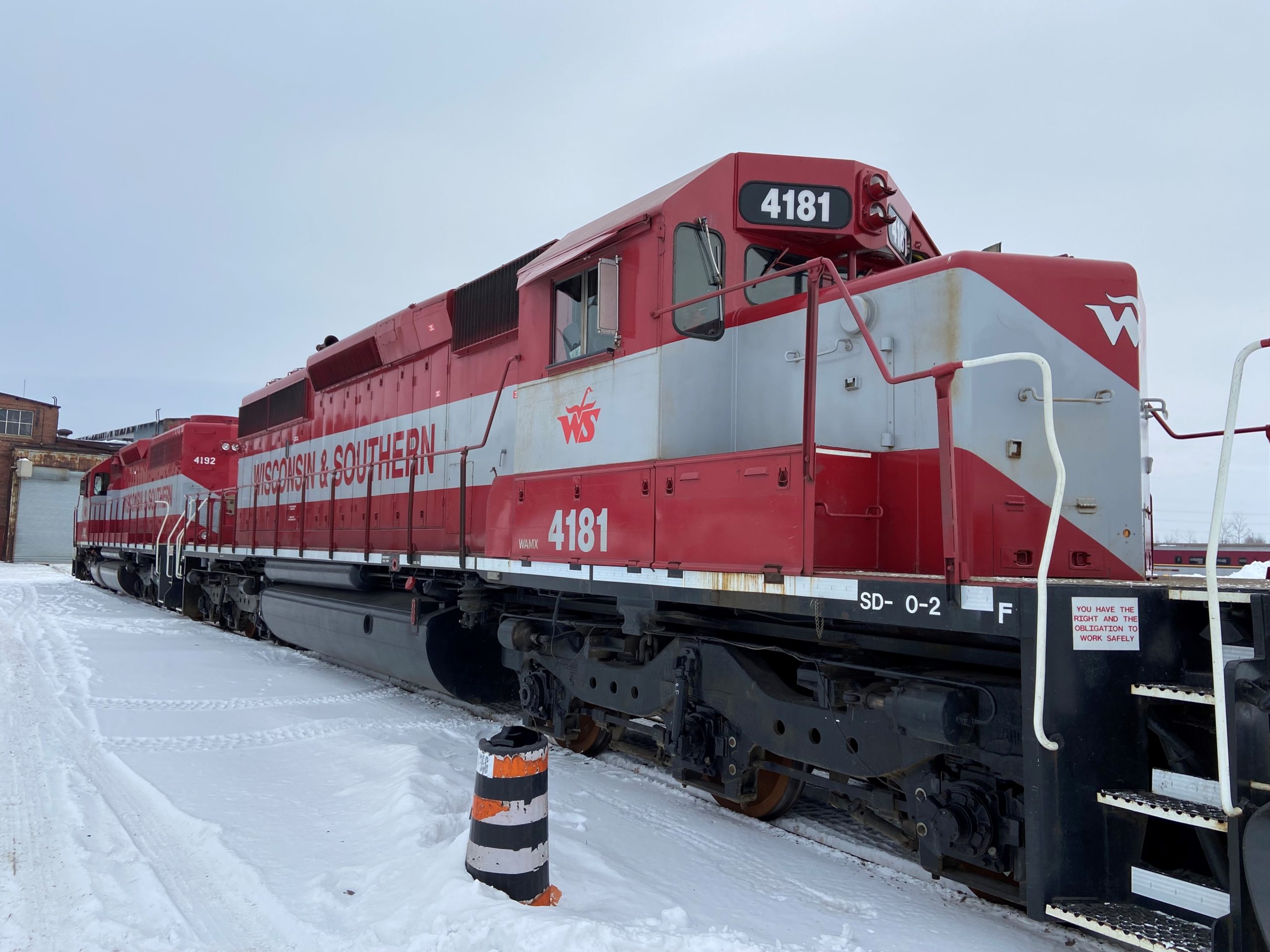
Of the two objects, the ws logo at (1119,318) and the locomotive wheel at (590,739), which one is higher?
the ws logo at (1119,318)

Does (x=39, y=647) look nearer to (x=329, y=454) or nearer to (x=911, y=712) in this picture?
(x=329, y=454)

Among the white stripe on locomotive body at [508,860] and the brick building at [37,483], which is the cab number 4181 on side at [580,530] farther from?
the brick building at [37,483]

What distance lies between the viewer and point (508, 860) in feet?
11.2

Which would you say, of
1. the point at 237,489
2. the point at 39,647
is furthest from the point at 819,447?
the point at 237,489

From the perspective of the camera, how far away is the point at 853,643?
4070 millimetres

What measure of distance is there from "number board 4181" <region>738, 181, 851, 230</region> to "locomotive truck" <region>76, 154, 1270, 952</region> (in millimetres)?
18

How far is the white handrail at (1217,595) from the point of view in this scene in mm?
2514

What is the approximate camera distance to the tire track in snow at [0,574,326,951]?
3332 millimetres

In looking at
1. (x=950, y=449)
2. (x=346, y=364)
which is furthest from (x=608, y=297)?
(x=346, y=364)

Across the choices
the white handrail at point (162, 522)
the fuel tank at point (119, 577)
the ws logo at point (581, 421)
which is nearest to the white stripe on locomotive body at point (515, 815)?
the ws logo at point (581, 421)

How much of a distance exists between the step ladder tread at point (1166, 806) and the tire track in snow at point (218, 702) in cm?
647

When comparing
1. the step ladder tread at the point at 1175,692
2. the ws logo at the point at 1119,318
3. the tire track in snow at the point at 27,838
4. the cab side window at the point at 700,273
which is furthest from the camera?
the cab side window at the point at 700,273

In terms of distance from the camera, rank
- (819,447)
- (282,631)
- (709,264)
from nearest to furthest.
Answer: (819,447) < (709,264) < (282,631)

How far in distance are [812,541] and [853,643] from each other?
75 centimetres
